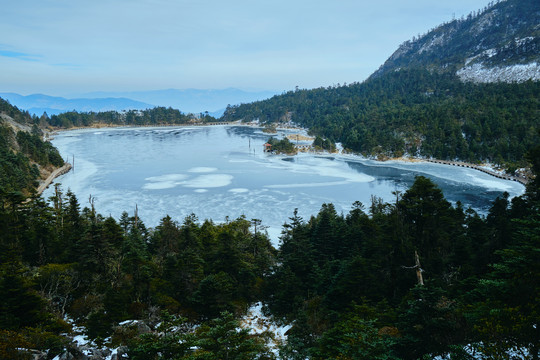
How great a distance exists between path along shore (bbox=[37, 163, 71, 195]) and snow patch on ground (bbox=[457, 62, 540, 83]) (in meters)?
128

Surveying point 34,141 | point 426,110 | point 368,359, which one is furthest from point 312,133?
point 368,359

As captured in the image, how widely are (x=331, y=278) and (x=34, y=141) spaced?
8200 cm

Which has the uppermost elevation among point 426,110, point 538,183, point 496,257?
point 426,110

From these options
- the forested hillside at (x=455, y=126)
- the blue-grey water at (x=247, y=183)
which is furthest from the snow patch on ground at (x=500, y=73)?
the blue-grey water at (x=247, y=183)

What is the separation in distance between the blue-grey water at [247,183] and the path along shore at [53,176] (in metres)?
1.34

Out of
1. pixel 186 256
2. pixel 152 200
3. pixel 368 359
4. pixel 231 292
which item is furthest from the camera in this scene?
pixel 152 200

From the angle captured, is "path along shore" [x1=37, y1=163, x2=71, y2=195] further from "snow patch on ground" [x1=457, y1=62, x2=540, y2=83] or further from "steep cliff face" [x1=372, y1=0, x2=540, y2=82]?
"snow patch on ground" [x1=457, y1=62, x2=540, y2=83]

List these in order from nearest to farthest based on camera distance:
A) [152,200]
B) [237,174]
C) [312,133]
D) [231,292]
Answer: [231,292], [152,200], [237,174], [312,133]

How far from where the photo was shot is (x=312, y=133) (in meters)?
136

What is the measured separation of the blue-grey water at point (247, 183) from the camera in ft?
150

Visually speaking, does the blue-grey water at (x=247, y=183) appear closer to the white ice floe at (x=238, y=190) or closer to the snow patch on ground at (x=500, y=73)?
the white ice floe at (x=238, y=190)

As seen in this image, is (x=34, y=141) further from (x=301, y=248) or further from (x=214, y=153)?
(x=301, y=248)

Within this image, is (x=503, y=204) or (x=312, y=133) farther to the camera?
(x=312, y=133)

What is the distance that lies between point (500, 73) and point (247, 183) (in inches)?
4800
